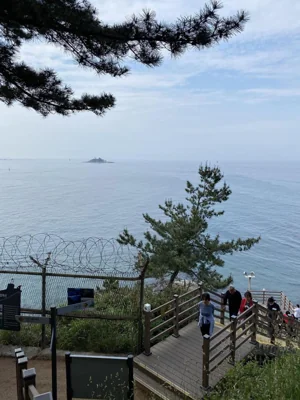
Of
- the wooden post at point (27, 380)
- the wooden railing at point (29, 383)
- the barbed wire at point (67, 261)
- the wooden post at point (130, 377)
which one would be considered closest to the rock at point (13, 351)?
the barbed wire at point (67, 261)

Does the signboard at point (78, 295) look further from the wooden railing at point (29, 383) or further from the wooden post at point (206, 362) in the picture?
the wooden railing at point (29, 383)

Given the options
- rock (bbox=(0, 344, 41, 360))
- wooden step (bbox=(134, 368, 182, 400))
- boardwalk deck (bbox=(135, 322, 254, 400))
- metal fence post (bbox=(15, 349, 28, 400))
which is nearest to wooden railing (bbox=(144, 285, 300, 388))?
boardwalk deck (bbox=(135, 322, 254, 400))

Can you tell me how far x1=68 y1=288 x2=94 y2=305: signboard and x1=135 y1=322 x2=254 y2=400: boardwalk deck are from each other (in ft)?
6.84

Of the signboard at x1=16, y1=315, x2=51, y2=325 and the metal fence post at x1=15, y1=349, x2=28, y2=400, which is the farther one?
the signboard at x1=16, y1=315, x2=51, y2=325

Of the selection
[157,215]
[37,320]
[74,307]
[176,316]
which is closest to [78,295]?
[74,307]

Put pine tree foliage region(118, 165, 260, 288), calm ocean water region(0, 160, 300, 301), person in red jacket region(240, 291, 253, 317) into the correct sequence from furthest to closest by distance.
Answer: calm ocean water region(0, 160, 300, 301), pine tree foliage region(118, 165, 260, 288), person in red jacket region(240, 291, 253, 317)

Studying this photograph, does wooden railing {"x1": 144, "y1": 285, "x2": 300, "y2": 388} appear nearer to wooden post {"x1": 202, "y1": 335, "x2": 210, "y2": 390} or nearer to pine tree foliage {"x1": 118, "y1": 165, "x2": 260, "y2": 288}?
wooden post {"x1": 202, "y1": 335, "x2": 210, "y2": 390}

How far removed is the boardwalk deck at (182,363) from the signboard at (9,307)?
2.69 meters

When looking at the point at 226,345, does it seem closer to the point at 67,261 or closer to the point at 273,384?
the point at 67,261

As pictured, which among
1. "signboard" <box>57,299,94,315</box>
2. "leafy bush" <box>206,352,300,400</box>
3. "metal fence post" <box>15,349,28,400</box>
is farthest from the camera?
"signboard" <box>57,299,94,315</box>

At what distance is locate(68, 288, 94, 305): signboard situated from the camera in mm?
6797

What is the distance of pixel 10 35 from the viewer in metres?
6.14

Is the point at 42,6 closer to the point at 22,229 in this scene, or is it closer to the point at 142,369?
the point at 142,369

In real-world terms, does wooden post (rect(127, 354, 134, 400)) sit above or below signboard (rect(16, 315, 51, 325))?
below
